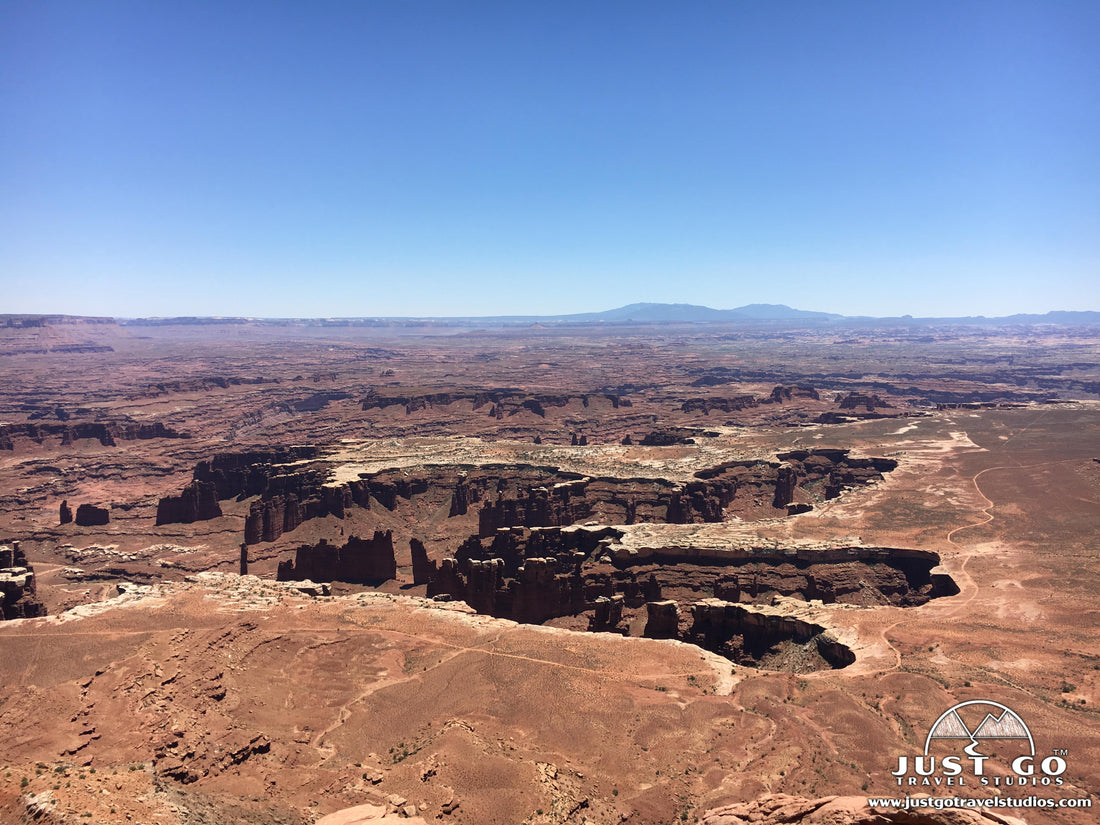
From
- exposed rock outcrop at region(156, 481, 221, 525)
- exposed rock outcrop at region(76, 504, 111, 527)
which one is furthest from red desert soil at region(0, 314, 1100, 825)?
exposed rock outcrop at region(156, 481, 221, 525)

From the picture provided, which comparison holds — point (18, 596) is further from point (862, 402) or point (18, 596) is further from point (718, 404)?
point (862, 402)

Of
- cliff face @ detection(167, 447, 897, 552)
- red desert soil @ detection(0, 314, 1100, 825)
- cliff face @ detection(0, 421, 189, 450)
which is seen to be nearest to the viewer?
red desert soil @ detection(0, 314, 1100, 825)

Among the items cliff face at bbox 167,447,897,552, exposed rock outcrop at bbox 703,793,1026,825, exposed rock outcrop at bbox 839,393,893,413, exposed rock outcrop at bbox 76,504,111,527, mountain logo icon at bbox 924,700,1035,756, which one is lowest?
exposed rock outcrop at bbox 76,504,111,527

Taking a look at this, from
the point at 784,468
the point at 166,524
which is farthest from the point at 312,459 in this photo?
the point at 784,468

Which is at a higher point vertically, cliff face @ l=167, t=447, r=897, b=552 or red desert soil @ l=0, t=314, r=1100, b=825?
red desert soil @ l=0, t=314, r=1100, b=825

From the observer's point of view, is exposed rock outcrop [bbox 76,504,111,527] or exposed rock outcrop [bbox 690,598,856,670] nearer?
exposed rock outcrop [bbox 690,598,856,670]

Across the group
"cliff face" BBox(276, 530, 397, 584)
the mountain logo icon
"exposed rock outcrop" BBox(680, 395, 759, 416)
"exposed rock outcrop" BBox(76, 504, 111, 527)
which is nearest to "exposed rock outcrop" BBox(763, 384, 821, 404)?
"exposed rock outcrop" BBox(680, 395, 759, 416)

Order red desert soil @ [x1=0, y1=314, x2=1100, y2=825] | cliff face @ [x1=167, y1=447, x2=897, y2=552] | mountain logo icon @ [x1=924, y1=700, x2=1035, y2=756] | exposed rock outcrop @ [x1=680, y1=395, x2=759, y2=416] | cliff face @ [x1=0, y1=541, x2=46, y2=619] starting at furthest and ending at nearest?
exposed rock outcrop @ [x1=680, y1=395, x2=759, y2=416]
cliff face @ [x1=167, y1=447, x2=897, y2=552]
cliff face @ [x1=0, y1=541, x2=46, y2=619]
mountain logo icon @ [x1=924, y1=700, x2=1035, y2=756]
red desert soil @ [x1=0, y1=314, x2=1100, y2=825]

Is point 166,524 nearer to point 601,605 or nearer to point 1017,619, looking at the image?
point 601,605

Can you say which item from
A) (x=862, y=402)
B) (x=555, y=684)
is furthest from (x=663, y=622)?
(x=862, y=402)

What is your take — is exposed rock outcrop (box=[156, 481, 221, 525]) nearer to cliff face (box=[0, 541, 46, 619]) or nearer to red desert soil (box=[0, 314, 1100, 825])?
red desert soil (box=[0, 314, 1100, 825])
